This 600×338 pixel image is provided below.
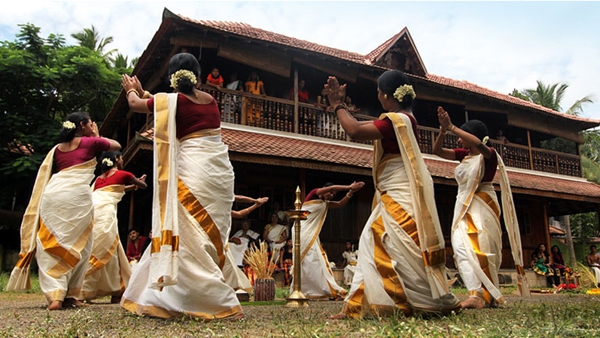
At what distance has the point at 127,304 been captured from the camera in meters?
3.61

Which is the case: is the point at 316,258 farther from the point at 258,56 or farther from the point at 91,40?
the point at 91,40

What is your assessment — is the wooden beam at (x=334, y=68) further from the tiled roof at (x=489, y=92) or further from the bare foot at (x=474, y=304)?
the bare foot at (x=474, y=304)

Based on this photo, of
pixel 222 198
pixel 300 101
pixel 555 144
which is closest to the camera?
pixel 222 198

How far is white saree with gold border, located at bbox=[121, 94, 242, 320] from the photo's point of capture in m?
3.27

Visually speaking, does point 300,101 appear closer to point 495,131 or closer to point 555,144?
point 495,131

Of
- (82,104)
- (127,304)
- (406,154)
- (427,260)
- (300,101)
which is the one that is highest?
(82,104)

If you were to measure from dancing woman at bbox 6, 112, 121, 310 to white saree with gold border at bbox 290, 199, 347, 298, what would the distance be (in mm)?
3056

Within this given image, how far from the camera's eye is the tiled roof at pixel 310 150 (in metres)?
10.7

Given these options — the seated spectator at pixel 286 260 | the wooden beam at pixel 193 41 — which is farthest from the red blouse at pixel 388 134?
the wooden beam at pixel 193 41

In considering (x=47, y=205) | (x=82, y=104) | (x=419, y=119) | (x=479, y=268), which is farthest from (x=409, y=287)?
(x=82, y=104)

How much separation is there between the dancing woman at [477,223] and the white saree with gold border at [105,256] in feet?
11.8

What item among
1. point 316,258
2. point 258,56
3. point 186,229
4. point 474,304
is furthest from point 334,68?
point 186,229

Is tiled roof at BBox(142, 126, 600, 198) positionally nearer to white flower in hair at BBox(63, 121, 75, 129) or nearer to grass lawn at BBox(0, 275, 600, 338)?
white flower in hair at BBox(63, 121, 75, 129)

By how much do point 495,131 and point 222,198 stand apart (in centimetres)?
1629
